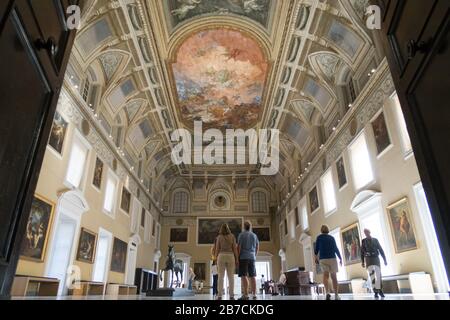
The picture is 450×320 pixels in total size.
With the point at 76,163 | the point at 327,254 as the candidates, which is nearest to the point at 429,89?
the point at 327,254

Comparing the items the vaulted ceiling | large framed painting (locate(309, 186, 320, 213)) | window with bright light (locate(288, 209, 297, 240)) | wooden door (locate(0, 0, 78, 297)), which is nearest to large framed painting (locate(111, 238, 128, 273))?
the vaulted ceiling

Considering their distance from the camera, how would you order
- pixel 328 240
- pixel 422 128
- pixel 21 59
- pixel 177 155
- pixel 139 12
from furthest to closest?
pixel 177 155 < pixel 139 12 < pixel 328 240 < pixel 422 128 < pixel 21 59

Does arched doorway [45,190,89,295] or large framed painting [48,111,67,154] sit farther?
arched doorway [45,190,89,295]

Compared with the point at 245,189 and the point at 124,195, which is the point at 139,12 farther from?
the point at 245,189

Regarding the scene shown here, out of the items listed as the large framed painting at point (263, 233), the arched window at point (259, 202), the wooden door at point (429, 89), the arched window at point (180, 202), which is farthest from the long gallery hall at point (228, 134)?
the arched window at point (259, 202)

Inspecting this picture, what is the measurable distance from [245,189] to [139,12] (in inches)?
810

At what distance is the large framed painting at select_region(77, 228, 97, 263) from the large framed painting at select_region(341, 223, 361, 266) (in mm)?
11229

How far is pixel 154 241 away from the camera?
26391mm

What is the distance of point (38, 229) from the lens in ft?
32.3

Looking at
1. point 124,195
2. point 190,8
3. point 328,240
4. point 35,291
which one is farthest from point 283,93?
point 35,291

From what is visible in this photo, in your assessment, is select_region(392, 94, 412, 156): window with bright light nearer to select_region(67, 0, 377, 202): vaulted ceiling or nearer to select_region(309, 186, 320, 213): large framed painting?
select_region(67, 0, 377, 202): vaulted ceiling

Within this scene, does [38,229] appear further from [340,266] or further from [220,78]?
[340,266]

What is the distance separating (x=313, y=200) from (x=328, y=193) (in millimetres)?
2231

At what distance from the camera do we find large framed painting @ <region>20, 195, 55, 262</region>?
9.32 metres
